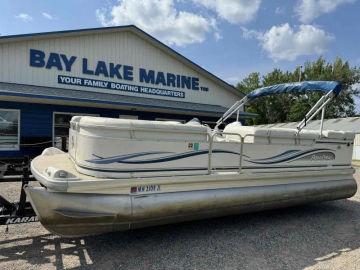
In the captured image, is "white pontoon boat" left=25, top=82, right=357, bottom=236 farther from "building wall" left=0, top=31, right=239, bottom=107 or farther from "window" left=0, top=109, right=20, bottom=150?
"building wall" left=0, top=31, right=239, bottom=107

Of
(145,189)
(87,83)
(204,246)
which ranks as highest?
(87,83)

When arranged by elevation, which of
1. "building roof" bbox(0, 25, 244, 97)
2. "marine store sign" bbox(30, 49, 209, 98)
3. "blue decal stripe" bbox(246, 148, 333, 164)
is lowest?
"blue decal stripe" bbox(246, 148, 333, 164)

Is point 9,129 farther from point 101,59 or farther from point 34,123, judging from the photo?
point 101,59

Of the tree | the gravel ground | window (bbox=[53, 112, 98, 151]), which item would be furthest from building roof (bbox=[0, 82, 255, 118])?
the tree

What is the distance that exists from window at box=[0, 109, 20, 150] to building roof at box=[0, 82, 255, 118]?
0.61m

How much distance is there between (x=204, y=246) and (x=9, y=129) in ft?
30.8

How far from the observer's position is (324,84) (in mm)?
6879

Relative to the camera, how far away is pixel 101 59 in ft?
43.9

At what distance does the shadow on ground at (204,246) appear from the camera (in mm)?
4035

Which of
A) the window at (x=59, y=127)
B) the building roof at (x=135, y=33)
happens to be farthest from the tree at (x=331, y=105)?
the window at (x=59, y=127)

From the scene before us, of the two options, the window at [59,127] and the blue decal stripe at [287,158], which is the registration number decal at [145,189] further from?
the window at [59,127]

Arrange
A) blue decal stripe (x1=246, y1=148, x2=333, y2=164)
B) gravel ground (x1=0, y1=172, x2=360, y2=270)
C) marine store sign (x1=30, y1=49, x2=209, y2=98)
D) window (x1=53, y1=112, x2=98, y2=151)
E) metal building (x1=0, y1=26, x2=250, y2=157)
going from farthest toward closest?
window (x1=53, y1=112, x2=98, y2=151), marine store sign (x1=30, y1=49, x2=209, y2=98), metal building (x1=0, y1=26, x2=250, y2=157), blue decal stripe (x1=246, y1=148, x2=333, y2=164), gravel ground (x1=0, y1=172, x2=360, y2=270)

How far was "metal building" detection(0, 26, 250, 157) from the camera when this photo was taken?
1151cm

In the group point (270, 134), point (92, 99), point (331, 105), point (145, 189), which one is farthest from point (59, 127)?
point (331, 105)
